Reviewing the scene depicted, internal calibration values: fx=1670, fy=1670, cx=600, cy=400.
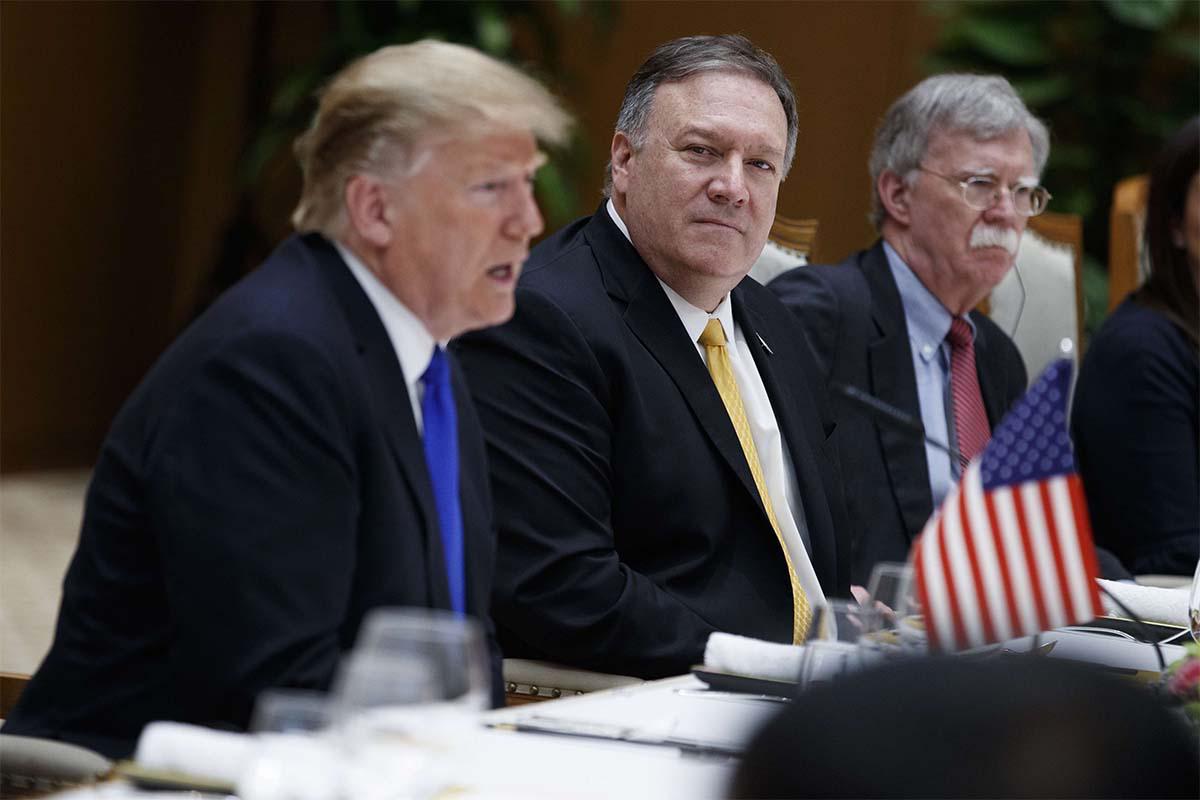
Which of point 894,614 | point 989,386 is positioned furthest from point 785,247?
point 894,614

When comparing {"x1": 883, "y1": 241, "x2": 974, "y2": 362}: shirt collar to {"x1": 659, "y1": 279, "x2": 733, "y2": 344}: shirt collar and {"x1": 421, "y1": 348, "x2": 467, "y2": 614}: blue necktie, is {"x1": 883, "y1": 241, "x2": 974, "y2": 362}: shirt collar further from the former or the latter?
{"x1": 421, "y1": 348, "x2": 467, "y2": 614}: blue necktie

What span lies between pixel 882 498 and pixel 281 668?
5.65ft

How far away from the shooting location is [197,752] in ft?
3.82

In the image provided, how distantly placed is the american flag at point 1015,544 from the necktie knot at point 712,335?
86 cm

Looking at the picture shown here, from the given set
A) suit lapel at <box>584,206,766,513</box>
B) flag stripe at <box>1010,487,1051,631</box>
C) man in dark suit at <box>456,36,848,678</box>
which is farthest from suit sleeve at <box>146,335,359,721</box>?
suit lapel at <box>584,206,766,513</box>

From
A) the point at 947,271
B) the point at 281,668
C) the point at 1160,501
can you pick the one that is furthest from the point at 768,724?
the point at 1160,501

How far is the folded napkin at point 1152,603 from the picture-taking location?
7.36 feet

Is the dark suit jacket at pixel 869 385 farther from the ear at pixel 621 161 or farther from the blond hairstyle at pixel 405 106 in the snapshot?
the blond hairstyle at pixel 405 106

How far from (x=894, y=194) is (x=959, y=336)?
12.9 inches

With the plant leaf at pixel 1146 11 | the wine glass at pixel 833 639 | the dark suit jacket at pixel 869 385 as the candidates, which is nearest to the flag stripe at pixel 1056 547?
the wine glass at pixel 833 639

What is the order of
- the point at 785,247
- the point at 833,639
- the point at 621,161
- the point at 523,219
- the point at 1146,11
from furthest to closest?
the point at 1146,11
the point at 785,247
the point at 621,161
the point at 523,219
the point at 833,639

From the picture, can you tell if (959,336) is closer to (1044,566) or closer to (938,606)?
(1044,566)

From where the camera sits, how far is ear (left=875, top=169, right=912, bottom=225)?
333 centimetres

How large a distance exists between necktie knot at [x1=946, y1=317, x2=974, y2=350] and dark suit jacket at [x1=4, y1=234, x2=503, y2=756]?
183cm
